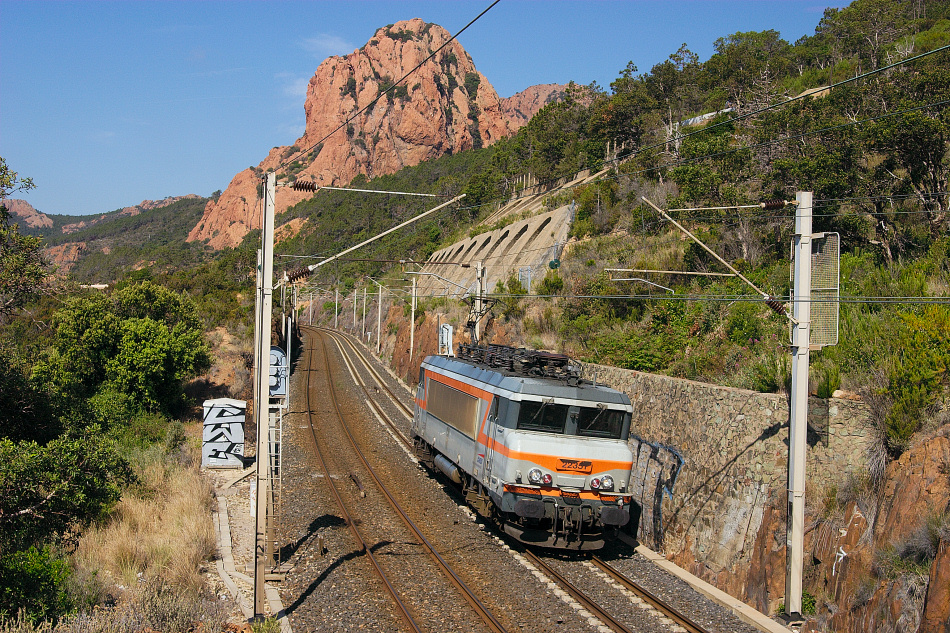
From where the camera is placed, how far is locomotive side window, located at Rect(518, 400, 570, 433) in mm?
12305

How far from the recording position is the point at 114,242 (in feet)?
516

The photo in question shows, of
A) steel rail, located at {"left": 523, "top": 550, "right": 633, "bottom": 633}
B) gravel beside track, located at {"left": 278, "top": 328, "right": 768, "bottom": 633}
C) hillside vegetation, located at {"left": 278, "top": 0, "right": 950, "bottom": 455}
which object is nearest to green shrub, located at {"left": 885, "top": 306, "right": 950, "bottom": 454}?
hillside vegetation, located at {"left": 278, "top": 0, "right": 950, "bottom": 455}

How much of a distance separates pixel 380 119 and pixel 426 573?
532 ft

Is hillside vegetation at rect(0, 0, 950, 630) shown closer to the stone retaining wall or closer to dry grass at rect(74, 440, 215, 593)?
dry grass at rect(74, 440, 215, 593)

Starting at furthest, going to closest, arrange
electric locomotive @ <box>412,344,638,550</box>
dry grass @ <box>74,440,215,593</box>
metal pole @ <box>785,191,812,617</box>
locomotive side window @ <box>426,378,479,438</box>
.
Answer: locomotive side window @ <box>426,378,479,438</box>, electric locomotive @ <box>412,344,638,550</box>, dry grass @ <box>74,440,215,593</box>, metal pole @ <box>785,191,812,617</box>

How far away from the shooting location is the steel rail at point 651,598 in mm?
9531

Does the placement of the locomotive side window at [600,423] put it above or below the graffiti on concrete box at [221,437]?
above

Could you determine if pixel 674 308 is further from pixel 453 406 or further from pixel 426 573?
pixel 426 573

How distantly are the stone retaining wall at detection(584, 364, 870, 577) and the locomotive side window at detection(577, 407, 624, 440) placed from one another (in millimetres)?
2201

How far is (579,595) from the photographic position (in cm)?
1053

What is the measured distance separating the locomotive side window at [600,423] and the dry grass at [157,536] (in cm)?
737

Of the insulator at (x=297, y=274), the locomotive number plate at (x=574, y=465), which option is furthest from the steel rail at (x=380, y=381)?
the insulator at (x=297, y=274)

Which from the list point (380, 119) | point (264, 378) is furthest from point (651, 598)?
point (380, 119)

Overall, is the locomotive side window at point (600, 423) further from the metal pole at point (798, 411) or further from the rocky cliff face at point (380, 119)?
the rocky cliff face at point (380, 119)
